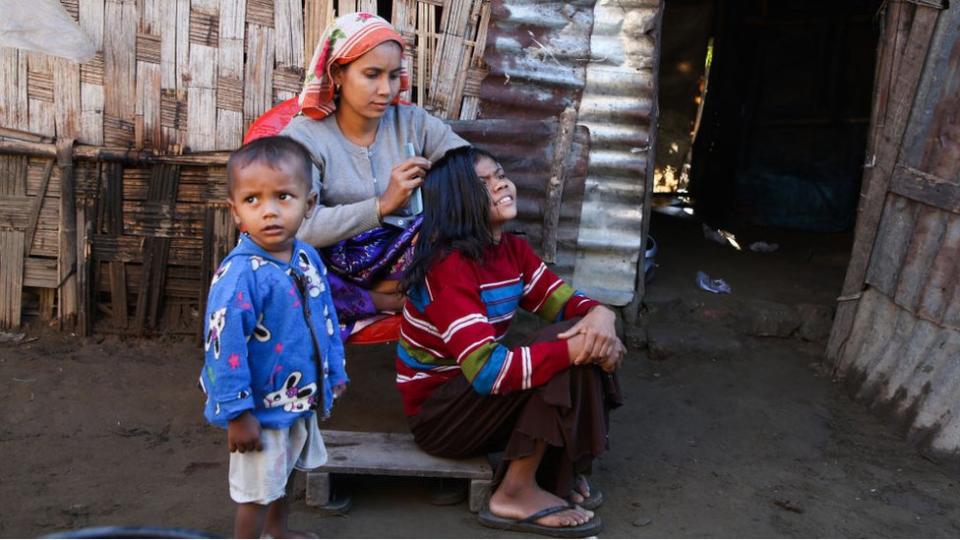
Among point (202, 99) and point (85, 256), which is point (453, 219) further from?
point (85, 256)

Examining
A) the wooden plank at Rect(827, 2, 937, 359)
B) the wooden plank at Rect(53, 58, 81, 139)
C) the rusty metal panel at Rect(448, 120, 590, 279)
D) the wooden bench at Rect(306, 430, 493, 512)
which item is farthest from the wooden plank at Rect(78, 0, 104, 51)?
the wooden plank at Rect(827, 2, 937, 359)

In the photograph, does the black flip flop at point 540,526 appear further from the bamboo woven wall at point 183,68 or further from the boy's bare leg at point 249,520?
the bamboo woven wall at point 183,68

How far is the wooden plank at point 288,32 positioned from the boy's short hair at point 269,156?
2.22 metres

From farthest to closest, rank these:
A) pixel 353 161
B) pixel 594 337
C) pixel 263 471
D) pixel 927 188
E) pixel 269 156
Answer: pixel 927 188 → pixel 353 161 → pixel 594 337 → pixel 263 471 → pixel 269 156

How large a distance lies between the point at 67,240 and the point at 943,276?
13.1 feet

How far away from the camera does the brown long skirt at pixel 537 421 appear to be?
2854mm

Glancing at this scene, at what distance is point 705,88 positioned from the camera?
7.37 metres

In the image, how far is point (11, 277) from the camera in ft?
15.1

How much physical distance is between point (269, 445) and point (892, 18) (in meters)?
3.38

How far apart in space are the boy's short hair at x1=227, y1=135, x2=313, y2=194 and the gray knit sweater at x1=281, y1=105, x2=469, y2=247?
2.79 feet

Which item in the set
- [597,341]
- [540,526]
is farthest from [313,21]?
[540,526]

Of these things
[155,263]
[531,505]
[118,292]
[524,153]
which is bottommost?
[531,505]

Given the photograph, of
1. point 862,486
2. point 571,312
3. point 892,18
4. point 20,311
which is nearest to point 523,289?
point 571,312

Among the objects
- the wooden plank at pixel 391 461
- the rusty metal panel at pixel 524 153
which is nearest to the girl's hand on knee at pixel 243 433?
the wooden plank at pixel 391 461
